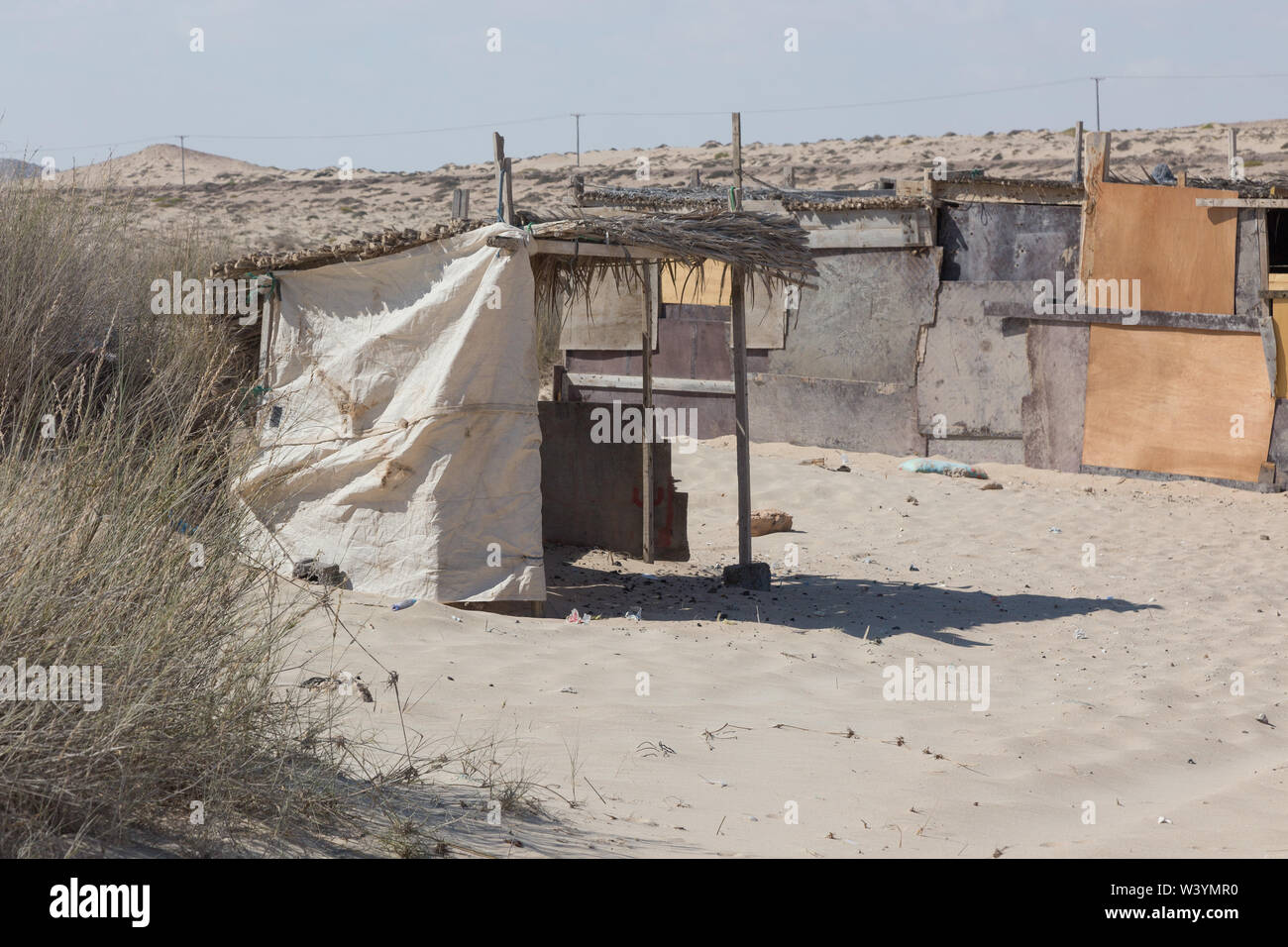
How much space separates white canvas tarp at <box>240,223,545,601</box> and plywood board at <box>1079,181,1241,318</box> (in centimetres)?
741

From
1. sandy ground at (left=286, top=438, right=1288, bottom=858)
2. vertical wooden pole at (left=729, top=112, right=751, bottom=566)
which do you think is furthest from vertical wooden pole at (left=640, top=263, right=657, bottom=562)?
vertical wooden pole at (left=729, top=112, right=751, bottom=566)

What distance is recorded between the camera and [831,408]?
13828 mm

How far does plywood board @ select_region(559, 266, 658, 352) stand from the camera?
14117mm

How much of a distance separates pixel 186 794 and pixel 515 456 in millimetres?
4060

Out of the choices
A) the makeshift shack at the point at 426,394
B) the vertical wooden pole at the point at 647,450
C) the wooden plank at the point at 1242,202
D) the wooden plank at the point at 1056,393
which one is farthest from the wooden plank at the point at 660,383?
the makeshift shack at the point at 426,394

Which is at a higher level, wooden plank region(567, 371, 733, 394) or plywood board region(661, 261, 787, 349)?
plywood board region(661, 261, 787, 349)

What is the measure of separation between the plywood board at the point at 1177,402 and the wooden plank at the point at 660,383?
4105mm

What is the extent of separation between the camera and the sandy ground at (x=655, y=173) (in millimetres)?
38219

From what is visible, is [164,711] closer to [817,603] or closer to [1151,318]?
[817,603]

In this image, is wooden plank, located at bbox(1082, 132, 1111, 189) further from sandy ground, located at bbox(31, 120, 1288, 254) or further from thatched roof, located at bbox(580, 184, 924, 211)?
sandy ground, located at bbox(31, 120, 1288, 254)

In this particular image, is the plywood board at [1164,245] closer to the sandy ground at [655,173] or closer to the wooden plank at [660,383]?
the wooden plank at [660,383]
